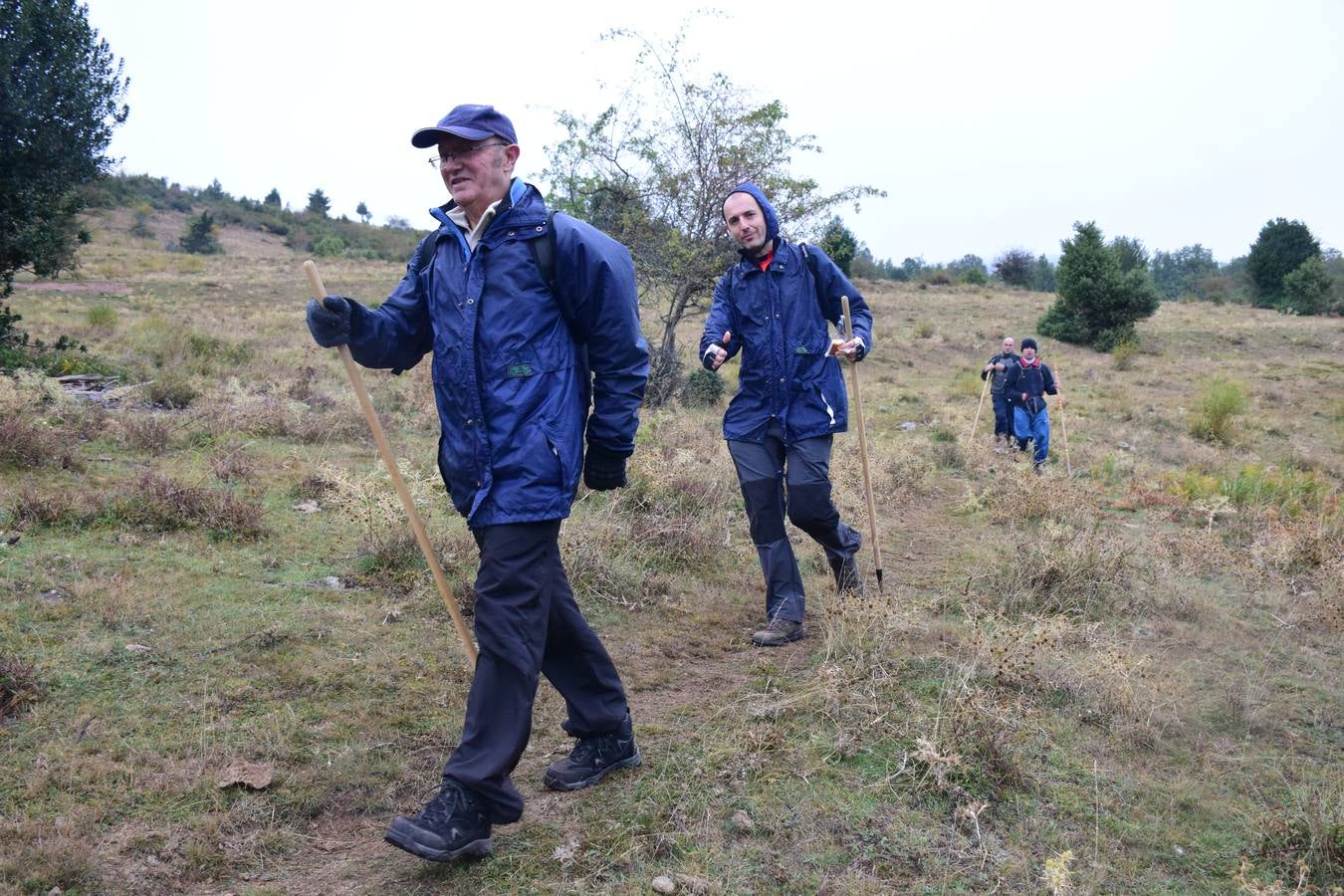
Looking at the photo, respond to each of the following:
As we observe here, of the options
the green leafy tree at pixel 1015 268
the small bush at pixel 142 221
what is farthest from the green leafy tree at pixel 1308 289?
the small bush at pixel 142 221

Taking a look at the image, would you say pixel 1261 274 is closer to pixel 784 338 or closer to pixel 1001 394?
pixel 1001 394

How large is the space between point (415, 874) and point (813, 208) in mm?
11895

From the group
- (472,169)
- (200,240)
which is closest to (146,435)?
(472,169)

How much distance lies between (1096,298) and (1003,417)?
852 inches

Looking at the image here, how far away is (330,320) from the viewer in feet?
10.7

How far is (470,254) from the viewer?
10.6ft

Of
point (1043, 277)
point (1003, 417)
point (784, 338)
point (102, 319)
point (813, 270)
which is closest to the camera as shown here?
point (784, 338)

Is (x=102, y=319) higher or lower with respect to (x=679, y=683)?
higher

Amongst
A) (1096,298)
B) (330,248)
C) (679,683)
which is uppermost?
(330,248)

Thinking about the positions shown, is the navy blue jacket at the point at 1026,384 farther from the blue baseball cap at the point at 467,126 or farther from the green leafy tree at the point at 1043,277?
the green leafy tree at the point at 1043,277

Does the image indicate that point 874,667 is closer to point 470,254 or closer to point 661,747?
point 661,747

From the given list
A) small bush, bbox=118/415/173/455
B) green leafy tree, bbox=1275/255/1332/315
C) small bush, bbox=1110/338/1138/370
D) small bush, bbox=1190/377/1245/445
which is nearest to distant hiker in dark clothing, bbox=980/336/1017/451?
small bush, bbox=1190/377/1245/445

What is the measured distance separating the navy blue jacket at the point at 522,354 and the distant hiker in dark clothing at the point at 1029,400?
34.5 ft

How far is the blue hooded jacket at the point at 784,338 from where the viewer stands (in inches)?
202
